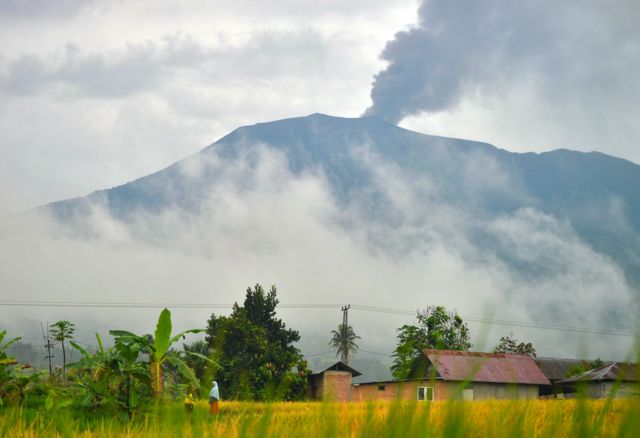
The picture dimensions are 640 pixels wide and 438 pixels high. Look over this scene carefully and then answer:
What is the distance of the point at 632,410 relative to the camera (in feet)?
7.39

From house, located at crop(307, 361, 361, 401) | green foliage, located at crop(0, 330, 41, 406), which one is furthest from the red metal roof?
green foliage, located at crop(0, 330, 41, 406)

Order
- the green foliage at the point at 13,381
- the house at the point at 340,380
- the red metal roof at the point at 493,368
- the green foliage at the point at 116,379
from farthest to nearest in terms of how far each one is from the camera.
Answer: the house at the point at 340,380 < the red metal roof at the point at 493,368 < the green foliage at the point at 13,381 < the green foliage at the point at 116,379

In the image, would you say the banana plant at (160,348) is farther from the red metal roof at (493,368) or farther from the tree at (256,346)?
the tree at (256,346)

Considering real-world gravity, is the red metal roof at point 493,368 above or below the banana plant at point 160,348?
below

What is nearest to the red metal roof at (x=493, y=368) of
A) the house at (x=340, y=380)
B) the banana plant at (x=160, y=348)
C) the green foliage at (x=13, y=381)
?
the house at (x=340, y=380)

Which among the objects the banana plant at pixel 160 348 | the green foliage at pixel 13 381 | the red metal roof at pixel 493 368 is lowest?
the red metal roof at pixel 493 368

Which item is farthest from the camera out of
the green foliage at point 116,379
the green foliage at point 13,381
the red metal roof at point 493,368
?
the red metal roof at point 493,368

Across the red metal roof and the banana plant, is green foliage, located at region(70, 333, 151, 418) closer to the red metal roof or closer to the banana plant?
the banana plant

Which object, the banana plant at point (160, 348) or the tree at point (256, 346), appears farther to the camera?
the tree at point (256, 346)

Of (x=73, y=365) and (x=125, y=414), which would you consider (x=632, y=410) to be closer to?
(x=125, y=414)

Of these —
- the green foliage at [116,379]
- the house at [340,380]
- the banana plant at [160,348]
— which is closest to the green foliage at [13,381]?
the green foliage at [116,379]

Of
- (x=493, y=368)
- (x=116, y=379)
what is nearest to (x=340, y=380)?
(x=493, y=368)

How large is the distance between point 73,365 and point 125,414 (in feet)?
4.28

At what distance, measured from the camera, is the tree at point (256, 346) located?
55.4 meters
